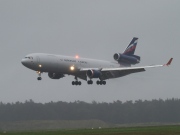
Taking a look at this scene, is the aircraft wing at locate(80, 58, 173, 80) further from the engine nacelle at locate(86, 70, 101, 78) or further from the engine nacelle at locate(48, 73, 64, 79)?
the engine nacelle at locate(48, 73, 64, 79)

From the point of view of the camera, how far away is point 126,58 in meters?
98.4

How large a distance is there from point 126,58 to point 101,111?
94.8ft

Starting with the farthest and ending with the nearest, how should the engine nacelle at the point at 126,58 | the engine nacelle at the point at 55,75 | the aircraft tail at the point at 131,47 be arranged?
1. the aircraft tail at the point at 131,47
2. the engine nacelle at the point at 126,58
3. the engine nacelle at the point at 55,75

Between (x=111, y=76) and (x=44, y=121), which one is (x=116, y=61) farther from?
(x=44, y=121)

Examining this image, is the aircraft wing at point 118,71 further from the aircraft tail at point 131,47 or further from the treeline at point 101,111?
the treeline at point 101,111

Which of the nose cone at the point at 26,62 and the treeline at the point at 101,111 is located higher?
the nose cone at the point at 26,62

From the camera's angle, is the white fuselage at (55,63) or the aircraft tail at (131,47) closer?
the white fuselage at (55,63)

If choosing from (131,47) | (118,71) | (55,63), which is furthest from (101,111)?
(55,63)

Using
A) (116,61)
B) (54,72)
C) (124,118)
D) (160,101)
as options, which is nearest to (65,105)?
(124,118)

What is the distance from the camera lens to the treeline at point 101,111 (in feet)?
384

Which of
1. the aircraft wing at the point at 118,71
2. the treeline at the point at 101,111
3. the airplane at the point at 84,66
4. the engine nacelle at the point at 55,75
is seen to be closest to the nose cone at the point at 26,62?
the airplane at the point at 84,66

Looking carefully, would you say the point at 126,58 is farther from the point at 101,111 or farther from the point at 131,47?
the point at 101,111

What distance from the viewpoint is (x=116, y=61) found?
322 feet

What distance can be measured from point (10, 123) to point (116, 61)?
78.5 feet
